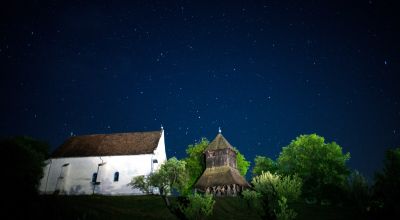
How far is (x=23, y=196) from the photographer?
24516 mm

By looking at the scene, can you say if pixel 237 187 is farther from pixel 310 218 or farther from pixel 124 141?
pixel 124 141

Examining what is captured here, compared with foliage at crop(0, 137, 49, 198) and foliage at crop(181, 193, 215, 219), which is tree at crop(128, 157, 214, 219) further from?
foliage at crop(0, 137, 49, 198)

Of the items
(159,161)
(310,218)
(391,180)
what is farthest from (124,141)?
(391,180)

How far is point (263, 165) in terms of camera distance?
2378 inches

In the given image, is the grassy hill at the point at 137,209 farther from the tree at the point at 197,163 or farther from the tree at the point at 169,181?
the tree at the point at 197,163

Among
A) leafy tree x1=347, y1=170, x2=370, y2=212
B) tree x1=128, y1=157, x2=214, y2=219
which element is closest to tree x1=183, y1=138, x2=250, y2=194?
tree x1=128, y1=157, x2=214, y2=219

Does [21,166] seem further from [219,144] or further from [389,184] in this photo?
[389,184]

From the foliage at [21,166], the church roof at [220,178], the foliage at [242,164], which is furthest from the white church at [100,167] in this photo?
the foliage at [242,164]

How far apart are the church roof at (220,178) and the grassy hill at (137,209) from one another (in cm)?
665

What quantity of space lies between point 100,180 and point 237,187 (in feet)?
72.1

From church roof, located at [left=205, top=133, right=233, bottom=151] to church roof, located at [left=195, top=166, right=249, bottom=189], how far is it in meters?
3.98

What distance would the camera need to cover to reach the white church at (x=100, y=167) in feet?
153

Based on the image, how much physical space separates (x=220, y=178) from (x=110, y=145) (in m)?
20.0

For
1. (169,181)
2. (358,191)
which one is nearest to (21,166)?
(169,181)
